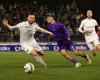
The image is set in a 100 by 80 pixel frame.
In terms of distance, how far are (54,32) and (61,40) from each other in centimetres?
42

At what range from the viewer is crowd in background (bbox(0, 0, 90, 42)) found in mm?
31858

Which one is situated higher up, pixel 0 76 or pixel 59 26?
pixel 59 26

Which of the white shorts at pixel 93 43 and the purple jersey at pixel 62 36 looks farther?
the white shorts at pixel 93 43

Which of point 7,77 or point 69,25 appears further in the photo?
point 69,25

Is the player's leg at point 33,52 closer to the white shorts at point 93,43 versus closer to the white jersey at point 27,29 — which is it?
the white jersey at point 27,29

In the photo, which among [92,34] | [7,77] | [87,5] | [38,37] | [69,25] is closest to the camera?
[7,77]

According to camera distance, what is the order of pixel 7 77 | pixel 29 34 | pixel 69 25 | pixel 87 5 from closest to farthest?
1. pixel 7 77
2. pixel 29 34
3. pixel 69 25
4. pixel 87 5

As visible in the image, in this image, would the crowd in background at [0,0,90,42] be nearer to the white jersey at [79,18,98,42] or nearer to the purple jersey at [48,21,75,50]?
the white jersey at [79,18,98,42]

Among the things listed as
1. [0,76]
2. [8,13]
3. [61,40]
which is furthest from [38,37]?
[0,76]

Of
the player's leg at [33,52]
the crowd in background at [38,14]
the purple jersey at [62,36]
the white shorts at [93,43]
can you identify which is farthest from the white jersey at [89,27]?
the crowd in background at [38,14]

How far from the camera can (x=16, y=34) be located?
31500mm

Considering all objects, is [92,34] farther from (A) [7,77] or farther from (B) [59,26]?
(A) [7,77]

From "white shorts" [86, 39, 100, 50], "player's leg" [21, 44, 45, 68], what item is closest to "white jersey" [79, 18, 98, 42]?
"white shorts" [86, 39, 100, 50]

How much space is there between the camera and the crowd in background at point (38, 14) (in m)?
31.9
